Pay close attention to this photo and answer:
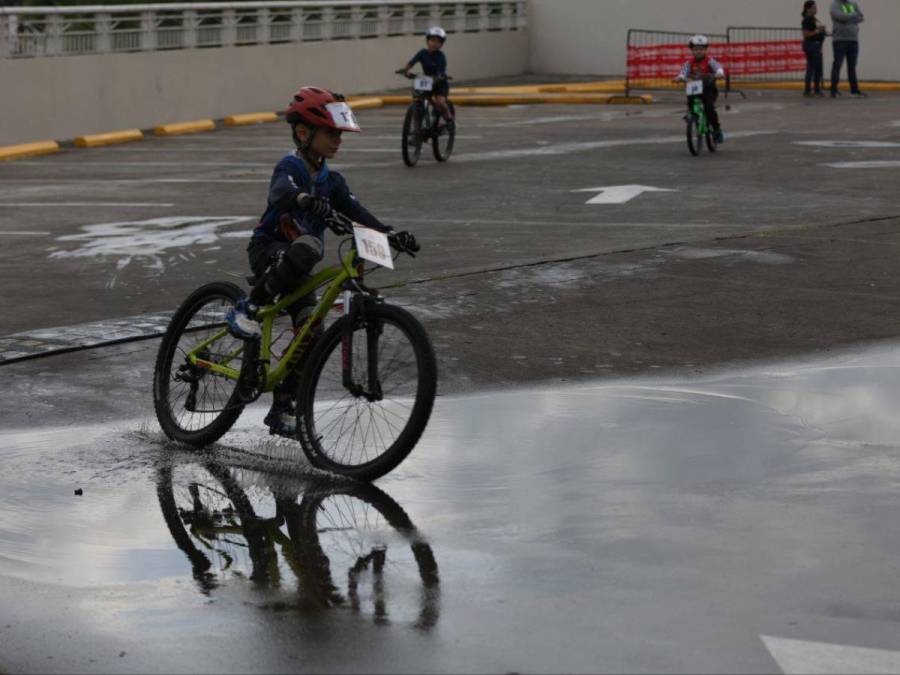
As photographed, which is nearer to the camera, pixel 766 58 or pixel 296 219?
pixel 296 219

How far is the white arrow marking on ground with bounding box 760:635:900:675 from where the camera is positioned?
4.93 meters

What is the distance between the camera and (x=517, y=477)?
7.15 m

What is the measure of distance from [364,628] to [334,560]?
2.58 ft

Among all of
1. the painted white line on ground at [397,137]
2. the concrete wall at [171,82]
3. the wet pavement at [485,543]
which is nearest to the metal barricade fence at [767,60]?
the concrete wall at [171,82]

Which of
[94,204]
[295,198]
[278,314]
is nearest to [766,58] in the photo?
[94,204]

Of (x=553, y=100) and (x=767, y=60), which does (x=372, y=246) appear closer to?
(x=553, y=100)

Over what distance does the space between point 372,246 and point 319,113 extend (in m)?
0.80

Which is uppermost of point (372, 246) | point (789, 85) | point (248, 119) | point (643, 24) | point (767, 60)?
point (643, 24)

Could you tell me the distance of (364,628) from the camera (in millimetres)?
5297

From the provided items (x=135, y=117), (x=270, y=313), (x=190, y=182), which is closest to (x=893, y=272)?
(x=270, y=313)

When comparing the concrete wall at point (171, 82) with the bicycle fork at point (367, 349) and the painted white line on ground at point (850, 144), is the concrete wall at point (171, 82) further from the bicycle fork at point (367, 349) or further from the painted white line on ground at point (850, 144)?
the bicycle fork at point (367, 349)

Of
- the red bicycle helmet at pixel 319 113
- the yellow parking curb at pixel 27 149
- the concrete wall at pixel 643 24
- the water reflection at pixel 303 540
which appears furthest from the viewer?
the concrete wall at pixel 643 24

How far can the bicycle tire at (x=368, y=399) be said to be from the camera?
698 cm

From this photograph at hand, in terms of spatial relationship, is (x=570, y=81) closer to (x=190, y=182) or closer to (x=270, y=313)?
(x=190, y=182)
